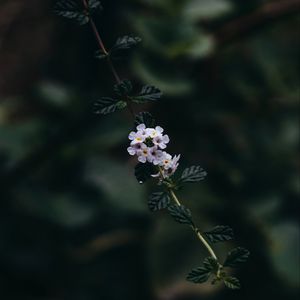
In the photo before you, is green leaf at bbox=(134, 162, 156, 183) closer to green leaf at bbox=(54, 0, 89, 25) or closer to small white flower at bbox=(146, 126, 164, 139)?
small white flower at bbox=(146, 126, 164, 139)

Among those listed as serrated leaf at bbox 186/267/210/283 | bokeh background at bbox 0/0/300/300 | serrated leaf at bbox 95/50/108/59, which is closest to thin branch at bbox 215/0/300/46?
bokeh background at bbox 0/0/300/300

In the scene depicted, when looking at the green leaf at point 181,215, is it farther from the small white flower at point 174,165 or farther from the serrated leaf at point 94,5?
the serrated leaf at point 94,5

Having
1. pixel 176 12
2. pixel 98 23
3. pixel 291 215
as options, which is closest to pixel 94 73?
pixel 98 23

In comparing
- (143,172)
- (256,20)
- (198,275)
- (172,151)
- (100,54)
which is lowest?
(198,275)

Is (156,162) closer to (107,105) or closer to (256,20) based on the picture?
(107,105)

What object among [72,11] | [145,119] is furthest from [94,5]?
[145,119]

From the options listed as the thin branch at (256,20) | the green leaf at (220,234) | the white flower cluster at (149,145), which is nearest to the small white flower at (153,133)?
the white flower cluster at (149,145)
